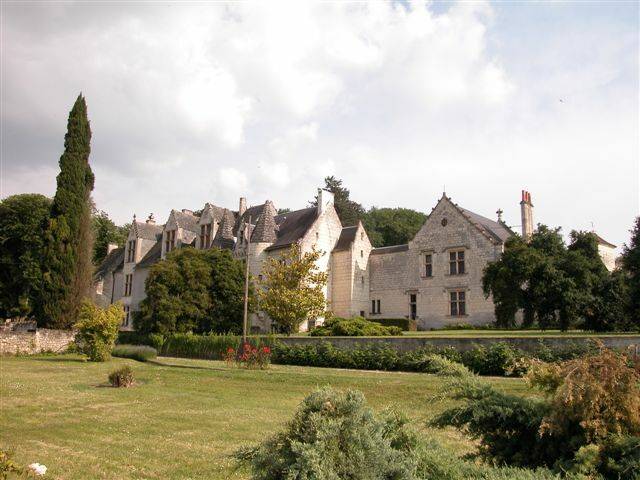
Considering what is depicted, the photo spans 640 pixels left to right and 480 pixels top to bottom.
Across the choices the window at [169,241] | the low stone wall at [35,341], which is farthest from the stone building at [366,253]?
the low stone wall at [35,341]

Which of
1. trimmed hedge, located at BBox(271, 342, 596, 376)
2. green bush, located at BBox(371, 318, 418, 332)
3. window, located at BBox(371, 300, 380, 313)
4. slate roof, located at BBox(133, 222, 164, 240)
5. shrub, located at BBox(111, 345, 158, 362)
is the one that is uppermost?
slate roof, located at BBox(133, 222, 164, 240)

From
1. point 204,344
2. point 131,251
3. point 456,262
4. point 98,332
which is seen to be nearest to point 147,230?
point 131,251

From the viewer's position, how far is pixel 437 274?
Result: 129ft

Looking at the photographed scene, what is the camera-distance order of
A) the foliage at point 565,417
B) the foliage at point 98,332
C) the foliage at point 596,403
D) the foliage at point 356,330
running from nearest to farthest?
the foliage at point 565,417 < the foliage at point 596,403 < the foliage at point 98,332 < the foliage at point 356,330

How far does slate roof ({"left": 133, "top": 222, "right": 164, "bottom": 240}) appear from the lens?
2051 inches

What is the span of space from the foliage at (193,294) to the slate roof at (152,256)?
13115 mm

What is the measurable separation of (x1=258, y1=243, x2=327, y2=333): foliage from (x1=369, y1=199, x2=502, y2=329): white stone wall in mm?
8388

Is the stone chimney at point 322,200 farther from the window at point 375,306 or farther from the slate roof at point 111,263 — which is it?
the slate roof at point 111,263

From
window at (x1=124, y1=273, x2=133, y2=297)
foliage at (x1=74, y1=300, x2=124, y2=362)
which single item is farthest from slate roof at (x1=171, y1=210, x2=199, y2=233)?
foliage at (x1=74, y1=300, x2=124, y2=362)

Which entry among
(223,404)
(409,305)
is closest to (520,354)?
(223,404)

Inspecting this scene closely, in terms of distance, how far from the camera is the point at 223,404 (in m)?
14.2

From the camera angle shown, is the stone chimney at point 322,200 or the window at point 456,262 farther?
the stone chimney at point 322,200

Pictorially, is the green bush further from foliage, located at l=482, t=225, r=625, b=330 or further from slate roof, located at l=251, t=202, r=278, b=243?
slate roof, located at l=251, t=202, r=278, b=243

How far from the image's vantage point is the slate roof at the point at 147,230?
52.1 m
